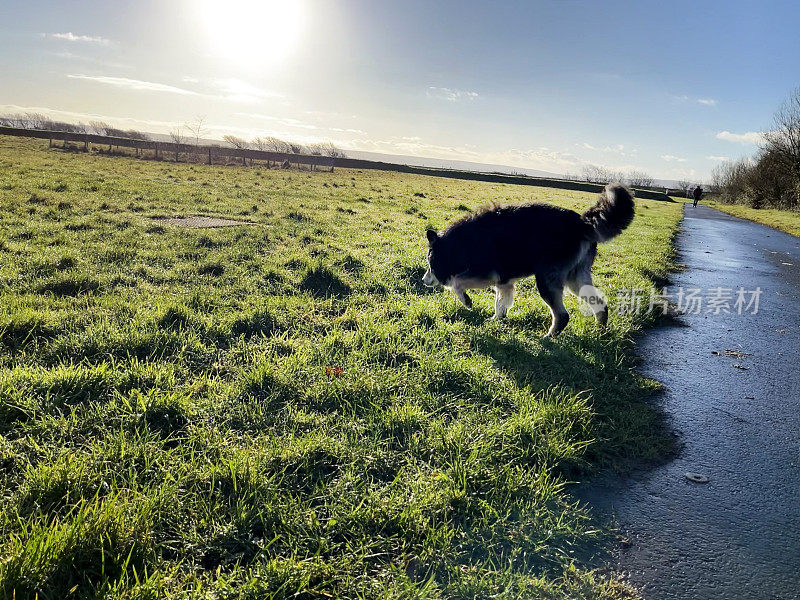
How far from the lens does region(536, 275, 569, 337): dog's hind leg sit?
19.2 feet

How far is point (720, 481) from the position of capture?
10.7ft

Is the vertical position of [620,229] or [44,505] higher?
[620,229]

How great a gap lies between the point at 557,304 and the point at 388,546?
162 inches

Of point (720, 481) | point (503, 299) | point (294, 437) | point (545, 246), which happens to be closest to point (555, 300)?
point (545, 246)

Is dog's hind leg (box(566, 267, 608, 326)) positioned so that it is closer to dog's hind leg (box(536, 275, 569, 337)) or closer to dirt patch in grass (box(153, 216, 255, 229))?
dog's hind leg (box(536, 275, 569, 337))

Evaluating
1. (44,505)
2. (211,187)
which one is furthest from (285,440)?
(211,187)

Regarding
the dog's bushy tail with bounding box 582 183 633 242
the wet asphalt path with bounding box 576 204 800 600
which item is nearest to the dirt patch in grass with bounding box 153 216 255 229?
the dog's bushy tail with bounding box 582 183 633 242

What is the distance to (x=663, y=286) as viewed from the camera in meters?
9.40

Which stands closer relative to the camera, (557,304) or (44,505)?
(44,505)

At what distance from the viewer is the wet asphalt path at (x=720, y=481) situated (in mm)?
2459

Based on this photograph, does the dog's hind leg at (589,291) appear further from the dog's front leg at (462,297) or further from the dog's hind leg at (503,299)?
the dog's front leg at (462,297)

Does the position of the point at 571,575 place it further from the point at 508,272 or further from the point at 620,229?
the point at 620,229

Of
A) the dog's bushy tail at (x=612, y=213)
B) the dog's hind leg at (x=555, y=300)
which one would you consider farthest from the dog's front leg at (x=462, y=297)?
the dog's bushy tail at (x=612, y=213)

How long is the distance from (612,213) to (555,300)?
1.33 m
